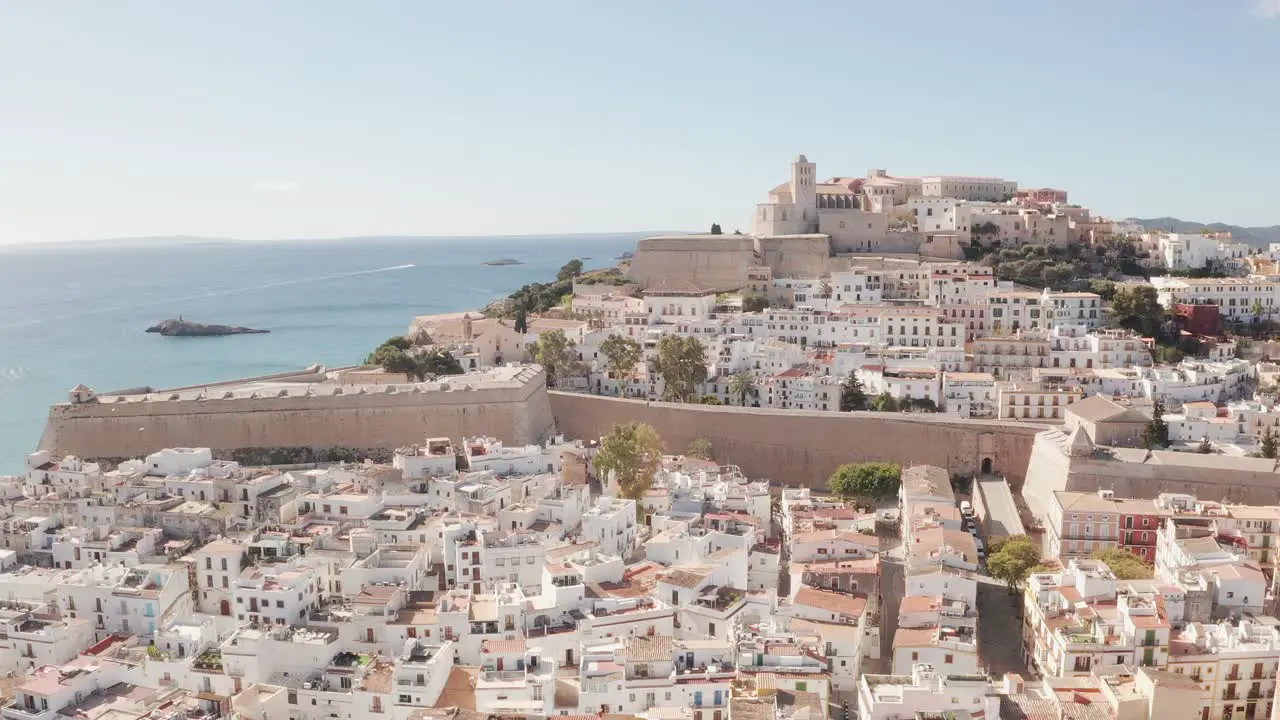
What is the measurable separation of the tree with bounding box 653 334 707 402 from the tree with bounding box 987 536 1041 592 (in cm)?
1033

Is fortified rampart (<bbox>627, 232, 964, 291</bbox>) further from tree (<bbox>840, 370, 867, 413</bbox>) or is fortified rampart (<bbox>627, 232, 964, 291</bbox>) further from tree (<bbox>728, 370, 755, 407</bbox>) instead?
tree (<bbox>840, 370, 867, 413</bbox>)

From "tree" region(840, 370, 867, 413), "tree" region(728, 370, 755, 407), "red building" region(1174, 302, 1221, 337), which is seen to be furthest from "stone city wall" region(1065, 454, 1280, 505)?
"red building" region(1174, 302, 1221, 337)

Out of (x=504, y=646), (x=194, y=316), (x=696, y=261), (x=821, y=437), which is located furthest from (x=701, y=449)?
(x=194, y=316)

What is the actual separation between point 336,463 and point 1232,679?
16770 millimetres

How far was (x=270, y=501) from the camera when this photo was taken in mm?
17297

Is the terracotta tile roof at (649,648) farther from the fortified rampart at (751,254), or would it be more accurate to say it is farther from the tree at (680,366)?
the fortified rampart at (751,254)

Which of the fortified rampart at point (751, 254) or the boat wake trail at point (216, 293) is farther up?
the fortified rampart at point (751, 254)

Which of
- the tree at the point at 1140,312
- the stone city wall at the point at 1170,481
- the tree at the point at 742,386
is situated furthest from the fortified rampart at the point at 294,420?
the tree at the point at 1140,312

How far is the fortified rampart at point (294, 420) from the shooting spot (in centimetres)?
2300

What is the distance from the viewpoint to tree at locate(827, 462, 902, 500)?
20.1 m

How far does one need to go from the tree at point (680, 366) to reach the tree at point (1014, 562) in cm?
1033

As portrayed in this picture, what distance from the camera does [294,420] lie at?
23.2m

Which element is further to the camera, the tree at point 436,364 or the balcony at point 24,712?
the tree at point 436,364

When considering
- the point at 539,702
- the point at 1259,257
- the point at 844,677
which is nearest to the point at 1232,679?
the point at 844,677
